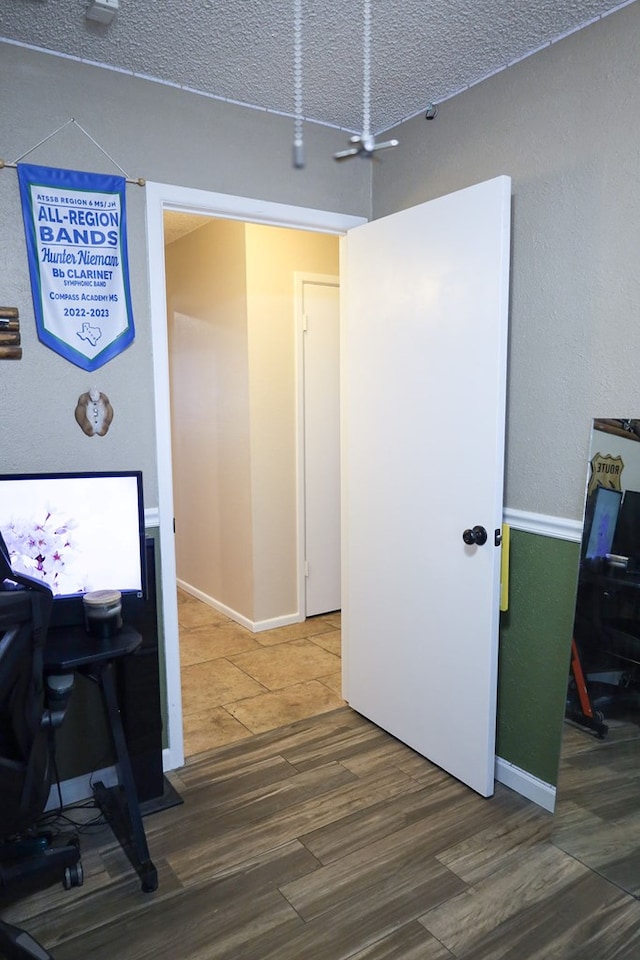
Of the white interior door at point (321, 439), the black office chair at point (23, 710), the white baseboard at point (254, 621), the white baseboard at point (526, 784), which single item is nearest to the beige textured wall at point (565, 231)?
the white baseboard at point (526, 784)

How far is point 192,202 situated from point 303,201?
0.49 metres

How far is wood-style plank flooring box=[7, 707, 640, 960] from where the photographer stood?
69.6 inches

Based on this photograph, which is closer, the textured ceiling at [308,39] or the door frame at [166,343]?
the textured ceiling at [308,39]

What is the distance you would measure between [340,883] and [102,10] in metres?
2.57

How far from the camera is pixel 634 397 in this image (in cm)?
199

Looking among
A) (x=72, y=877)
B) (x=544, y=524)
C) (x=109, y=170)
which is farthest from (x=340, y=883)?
(x=109, y=170)

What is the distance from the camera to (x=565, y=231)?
7.01ft

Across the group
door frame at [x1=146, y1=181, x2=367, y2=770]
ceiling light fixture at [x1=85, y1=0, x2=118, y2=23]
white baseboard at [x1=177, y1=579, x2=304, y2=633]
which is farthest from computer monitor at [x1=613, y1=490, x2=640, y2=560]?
white baseboard at [x1=177, y1=579, x2=304, y2=633]

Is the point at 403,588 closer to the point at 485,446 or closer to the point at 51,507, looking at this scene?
the point at 485,446

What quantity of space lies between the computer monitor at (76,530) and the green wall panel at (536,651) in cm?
131

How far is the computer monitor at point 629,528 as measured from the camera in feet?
6.53

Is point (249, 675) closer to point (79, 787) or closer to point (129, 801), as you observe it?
point (79, 787)

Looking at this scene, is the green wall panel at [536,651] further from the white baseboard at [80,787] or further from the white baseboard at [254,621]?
the white baseboard at [254,621]

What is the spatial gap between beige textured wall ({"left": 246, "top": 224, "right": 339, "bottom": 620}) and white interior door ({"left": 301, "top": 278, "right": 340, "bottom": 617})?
0.09 meters
